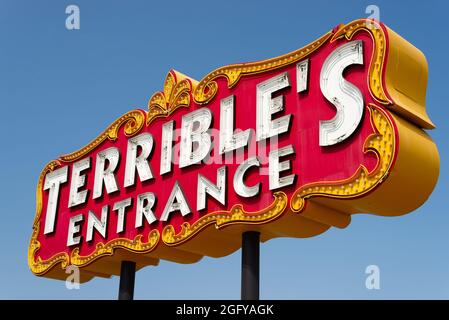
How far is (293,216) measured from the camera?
38.1ft

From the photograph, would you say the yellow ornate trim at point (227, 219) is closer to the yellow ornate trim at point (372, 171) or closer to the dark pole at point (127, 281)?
the yellow ornate trim at point (372, 171)

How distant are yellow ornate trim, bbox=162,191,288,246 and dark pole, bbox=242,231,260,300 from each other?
0.45 metres

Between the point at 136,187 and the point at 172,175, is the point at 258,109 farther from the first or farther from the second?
the point at 136,187

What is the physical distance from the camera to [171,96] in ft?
50.5

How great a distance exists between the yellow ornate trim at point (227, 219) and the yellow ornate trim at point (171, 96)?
3.00 m

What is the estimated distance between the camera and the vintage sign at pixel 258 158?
10891mm

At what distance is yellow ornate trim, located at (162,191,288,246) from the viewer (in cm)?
1174

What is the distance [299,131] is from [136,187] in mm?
5009

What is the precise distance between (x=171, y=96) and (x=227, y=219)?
4.17 m

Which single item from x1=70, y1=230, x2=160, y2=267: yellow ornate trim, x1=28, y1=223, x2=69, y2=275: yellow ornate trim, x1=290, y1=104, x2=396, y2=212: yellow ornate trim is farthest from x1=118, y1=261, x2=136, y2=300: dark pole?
x1=290, y1=104, x2=396, y2=212: yellow ornate trim

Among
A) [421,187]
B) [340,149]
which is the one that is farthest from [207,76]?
[421,187]

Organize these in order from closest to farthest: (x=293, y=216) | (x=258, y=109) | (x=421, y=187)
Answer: (x=421, y=187), (x=293, y=216), (x=258, y=109)

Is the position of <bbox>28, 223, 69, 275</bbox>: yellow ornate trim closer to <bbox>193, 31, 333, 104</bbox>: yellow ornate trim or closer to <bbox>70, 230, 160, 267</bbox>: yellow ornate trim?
<bbox>70, 230, 160, 267</bbox>: yellow ornate trim

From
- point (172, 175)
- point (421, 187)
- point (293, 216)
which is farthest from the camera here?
point (172, 175)
